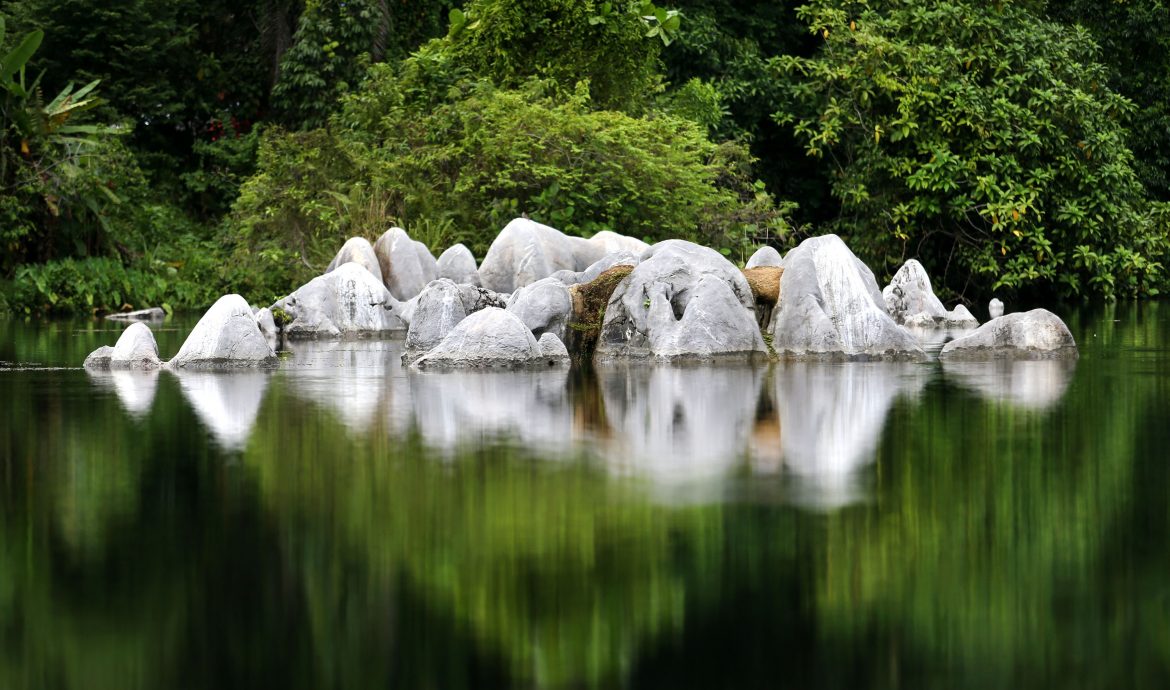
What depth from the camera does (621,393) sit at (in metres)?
10.8

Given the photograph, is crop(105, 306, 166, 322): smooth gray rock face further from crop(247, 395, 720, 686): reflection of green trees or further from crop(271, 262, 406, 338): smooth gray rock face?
crop(247, 395, 720, 686): reflection of green trees

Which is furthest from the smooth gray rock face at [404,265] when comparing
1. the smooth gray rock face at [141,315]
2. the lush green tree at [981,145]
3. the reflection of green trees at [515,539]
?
the reflection of green trees at [515,539]

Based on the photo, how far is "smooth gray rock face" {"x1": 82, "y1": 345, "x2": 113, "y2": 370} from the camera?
13.6 m

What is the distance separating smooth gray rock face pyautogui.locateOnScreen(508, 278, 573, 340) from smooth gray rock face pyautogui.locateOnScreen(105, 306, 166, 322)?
432 inches

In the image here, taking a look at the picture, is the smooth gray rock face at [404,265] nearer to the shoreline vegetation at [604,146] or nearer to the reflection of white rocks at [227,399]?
the shoreline vegetation at [604,146]

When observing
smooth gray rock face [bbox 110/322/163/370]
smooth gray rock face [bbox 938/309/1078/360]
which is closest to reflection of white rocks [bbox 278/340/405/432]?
smooth gray rock face [bbox 110/322/163/370]

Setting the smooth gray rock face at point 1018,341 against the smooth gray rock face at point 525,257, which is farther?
the smooth gray rock face at point 525,257

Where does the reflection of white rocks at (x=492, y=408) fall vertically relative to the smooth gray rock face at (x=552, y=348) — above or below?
below

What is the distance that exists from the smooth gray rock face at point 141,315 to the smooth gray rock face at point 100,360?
10.3 metres

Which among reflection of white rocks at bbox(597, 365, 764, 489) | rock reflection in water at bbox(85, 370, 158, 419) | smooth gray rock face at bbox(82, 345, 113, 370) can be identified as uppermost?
smooth gray rock face at bbox(82, 345, 113, 370)

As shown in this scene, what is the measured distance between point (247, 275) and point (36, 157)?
14.2 feet

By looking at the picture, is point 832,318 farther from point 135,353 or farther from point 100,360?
point 100,360

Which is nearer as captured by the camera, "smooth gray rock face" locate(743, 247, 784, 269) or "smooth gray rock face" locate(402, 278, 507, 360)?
"smooth gray rock face" locate(402, 278, 507, 360)

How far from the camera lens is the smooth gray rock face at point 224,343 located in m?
13.6
